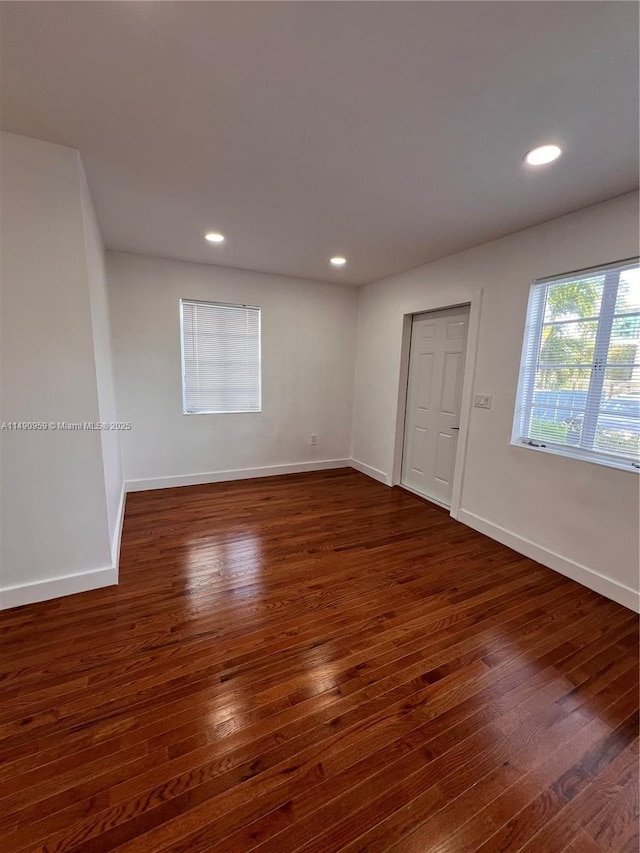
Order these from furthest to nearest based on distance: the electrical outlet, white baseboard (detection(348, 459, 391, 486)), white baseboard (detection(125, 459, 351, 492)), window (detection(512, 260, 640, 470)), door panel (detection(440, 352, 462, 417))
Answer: white baseboard (detection(348, 459, 391, 486)), white baseboard (detection(125, 459, 351, 492)), door panel (detection(440, 352, 462, 417)), the electrical outlet, window (detection(512, 260, 640, 470))

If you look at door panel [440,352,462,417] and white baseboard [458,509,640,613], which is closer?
white baseboard [458,509,640,613]

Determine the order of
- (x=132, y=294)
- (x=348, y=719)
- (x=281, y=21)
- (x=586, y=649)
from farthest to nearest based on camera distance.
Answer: (x=132, y=294) < (x=586, y=649) < (x=348, y=719) < (x=281, y=21)

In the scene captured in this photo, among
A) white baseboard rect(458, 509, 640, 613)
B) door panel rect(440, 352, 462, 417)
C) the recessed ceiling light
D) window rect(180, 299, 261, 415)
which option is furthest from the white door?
window rect(180, 299, 261, 415)

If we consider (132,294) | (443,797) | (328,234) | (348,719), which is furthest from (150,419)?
(443,797)

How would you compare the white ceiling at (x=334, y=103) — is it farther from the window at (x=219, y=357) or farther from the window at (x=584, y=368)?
the window at (x=219, y=357)

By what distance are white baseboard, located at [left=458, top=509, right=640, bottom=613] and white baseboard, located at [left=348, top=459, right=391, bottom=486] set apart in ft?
4.21

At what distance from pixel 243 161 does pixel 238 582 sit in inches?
102

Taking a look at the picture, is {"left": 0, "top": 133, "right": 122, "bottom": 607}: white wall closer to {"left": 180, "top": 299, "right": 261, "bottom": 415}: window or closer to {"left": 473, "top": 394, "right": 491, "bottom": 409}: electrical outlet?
{"left": 180, "top": 299, "right": 261, "bottom": 415}: window

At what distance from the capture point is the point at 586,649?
1.88 m

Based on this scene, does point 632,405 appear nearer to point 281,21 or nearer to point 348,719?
point 348,719

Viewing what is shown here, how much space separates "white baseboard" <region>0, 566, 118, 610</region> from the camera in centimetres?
204

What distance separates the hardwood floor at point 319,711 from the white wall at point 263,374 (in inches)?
67.5

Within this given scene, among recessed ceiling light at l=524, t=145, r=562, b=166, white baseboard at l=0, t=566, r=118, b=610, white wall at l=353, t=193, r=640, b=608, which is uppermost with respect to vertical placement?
recessed ceiling light at l=524, t=145, r=562, b=166

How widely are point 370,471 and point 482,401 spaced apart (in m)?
2.02
